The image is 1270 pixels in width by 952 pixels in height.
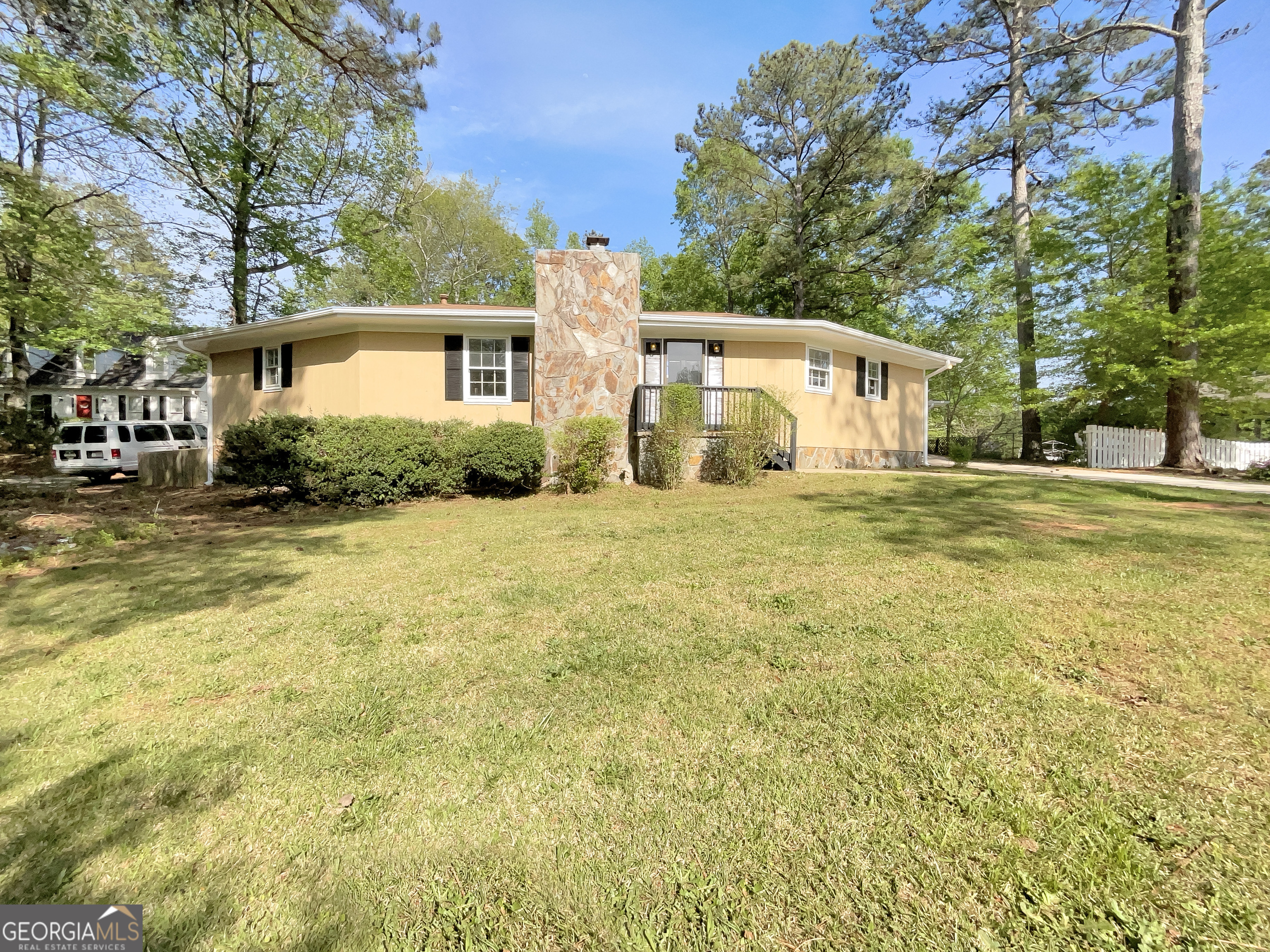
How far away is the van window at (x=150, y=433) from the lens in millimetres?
13453

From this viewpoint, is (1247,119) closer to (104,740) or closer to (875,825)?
(875,825)

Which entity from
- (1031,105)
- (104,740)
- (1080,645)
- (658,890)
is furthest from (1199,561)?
(1031,105)

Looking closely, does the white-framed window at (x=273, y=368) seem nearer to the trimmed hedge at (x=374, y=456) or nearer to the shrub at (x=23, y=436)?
the trimmed hedge at (x=374, y=456)

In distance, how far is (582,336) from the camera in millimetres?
9609

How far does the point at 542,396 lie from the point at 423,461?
249 cm

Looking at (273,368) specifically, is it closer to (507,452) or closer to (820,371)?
(507,452)

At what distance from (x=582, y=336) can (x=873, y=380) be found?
A: 26.6 ft

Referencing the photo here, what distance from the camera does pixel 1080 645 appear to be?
8.77 feet

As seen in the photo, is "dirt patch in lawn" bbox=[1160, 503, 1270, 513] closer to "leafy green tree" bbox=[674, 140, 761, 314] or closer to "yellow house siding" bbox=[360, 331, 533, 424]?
"yellow house siding" bbox=[360, 331, 533, 424]

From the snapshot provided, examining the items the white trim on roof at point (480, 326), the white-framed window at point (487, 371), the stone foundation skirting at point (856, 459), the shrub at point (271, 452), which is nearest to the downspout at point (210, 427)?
the white trim on roof at point (480, 326)

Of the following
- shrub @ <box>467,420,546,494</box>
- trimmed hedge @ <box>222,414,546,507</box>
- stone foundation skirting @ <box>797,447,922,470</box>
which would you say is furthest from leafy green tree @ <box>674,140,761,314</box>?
trimmed hedge @ <box>222,414,546,507</box>

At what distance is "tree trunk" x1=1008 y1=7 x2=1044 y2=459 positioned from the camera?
15906mm

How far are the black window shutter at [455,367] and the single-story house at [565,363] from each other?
25mm

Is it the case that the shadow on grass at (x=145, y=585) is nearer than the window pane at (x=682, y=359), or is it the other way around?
the shadow on grass at (x=145, y=585)
